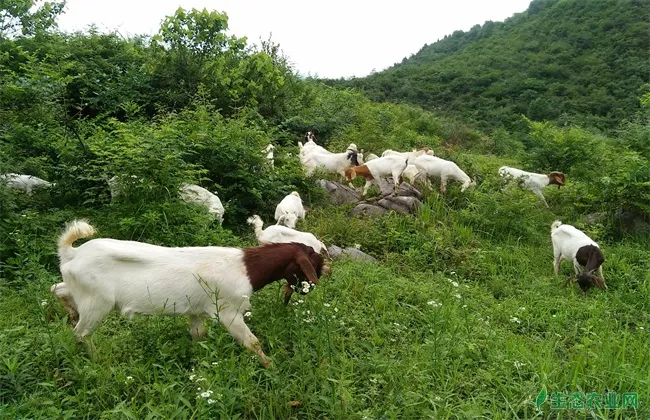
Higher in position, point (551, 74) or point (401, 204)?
point (551, 74)

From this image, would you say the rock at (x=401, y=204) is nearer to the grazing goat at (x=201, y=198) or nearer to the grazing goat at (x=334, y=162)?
the grazing goat at (x=334, y=162)

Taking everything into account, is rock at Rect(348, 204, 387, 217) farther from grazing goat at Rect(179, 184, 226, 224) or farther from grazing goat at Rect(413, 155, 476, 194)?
grazing goat at Rect(179, 184, 226, 224)

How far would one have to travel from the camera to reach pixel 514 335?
3984mm

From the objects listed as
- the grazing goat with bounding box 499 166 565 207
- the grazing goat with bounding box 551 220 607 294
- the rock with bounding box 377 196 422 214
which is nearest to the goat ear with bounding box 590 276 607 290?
the grazing goat with bounding box 551 220 607 294

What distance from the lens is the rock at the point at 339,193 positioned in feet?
26.2

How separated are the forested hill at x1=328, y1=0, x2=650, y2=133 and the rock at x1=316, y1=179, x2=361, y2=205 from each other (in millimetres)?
17483

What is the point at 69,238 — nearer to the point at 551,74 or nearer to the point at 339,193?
the point at 339,193

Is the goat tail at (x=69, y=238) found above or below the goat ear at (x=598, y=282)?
above

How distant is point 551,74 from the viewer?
1098 inches

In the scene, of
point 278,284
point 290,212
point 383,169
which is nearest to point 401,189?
point 383,169

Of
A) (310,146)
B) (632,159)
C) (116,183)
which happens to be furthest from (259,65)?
(632,159)

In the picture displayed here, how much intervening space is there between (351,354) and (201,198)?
3446 mm

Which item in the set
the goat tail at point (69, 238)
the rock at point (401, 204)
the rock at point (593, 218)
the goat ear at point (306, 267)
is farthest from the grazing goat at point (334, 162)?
the goat tail at point (69, 238)

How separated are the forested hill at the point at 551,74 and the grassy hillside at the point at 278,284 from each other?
15038 millimetres
